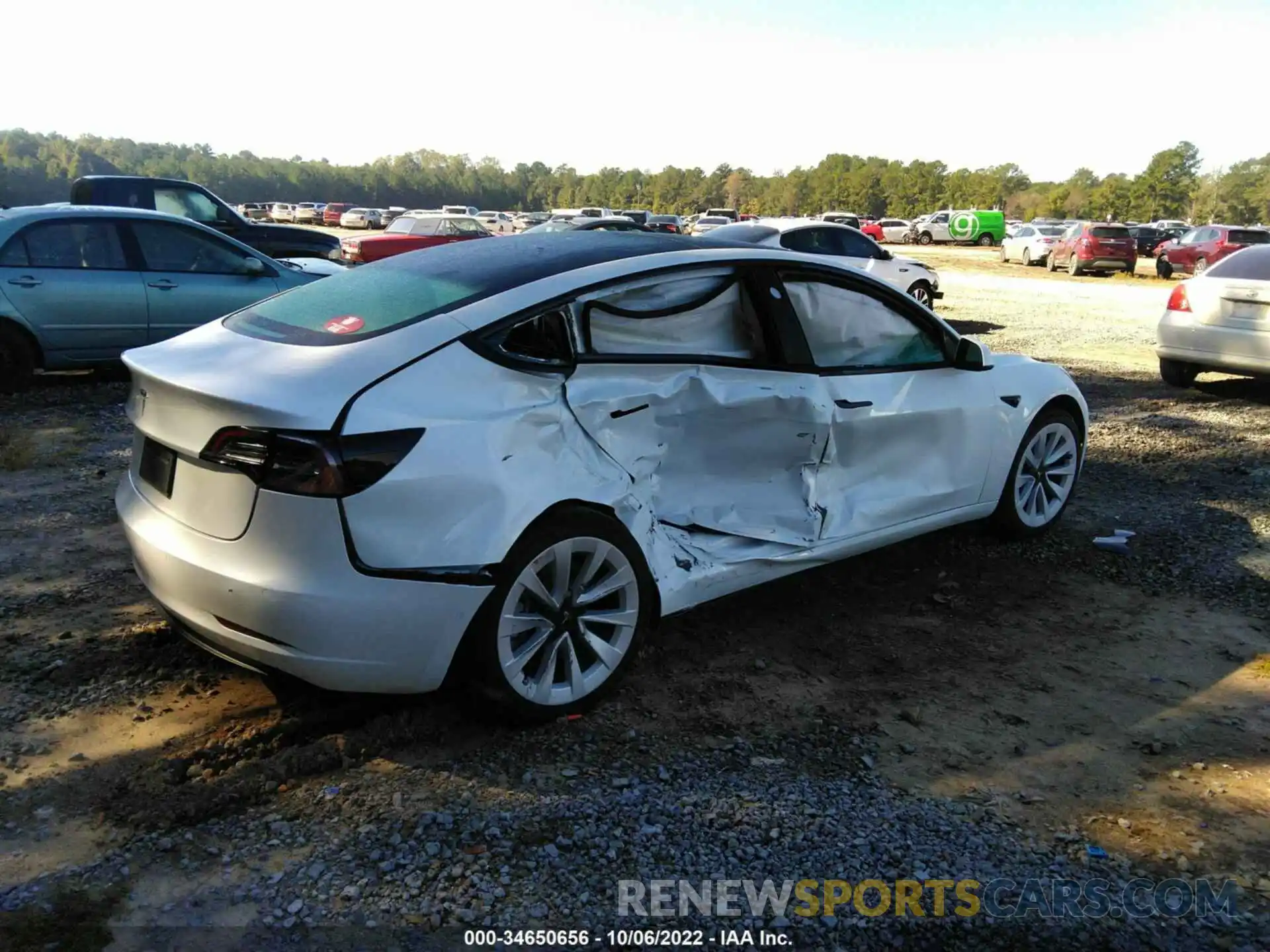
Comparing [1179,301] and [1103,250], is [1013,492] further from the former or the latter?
[1103,250]

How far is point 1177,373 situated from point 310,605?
32.3 feet

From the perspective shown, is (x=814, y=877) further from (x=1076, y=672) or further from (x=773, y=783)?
(x=1076, y=672)

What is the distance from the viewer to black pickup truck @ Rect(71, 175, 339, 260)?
12.3 meters

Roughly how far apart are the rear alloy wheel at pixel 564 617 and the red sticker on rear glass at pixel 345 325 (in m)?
0.94

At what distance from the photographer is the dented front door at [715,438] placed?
11.6 feet

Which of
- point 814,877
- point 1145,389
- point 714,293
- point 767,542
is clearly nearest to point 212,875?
point 814,877

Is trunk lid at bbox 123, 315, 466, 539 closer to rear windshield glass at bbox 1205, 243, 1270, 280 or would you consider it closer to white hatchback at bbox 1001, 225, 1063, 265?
rear windshield glass at bbox 1205, 243, 1270, 280

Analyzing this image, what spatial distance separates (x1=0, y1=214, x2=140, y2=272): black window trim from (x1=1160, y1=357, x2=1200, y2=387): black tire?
10026mm

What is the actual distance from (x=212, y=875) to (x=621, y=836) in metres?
1.11

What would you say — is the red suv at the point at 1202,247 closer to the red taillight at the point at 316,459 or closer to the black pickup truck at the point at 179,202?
the black pickup truck at the point at 179,202

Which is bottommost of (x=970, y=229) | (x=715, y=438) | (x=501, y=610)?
(x=501, y=610)

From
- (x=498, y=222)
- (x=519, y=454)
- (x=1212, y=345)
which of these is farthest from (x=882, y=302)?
(x=498, y=222)

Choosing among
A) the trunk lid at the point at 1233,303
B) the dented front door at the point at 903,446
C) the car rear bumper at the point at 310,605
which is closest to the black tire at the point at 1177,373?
the trunk lid at the point at 1233,303

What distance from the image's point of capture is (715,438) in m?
3.87
